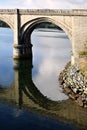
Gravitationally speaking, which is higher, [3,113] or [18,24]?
[18,24]

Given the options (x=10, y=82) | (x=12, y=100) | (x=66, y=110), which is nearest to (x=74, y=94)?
(x=66, y=110)

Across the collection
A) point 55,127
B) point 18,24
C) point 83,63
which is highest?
point 18,24

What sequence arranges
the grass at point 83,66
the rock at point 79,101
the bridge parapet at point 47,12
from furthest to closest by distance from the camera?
the bridge parapet at point 47,12 → the grass at point 83,66 → the rock at point 79,101

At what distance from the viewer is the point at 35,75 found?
59.5 meters

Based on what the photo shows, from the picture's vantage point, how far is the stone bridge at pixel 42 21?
56344 millimetres

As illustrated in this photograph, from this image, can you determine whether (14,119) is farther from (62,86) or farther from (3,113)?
(62,86)

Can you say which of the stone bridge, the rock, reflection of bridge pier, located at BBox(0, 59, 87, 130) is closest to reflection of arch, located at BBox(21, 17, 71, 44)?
the stone bridge

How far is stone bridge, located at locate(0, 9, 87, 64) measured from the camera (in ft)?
185

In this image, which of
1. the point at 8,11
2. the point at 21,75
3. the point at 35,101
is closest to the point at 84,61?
the point at 35,101

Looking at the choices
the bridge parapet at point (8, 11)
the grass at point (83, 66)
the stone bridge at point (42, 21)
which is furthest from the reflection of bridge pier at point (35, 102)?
the bridge parapet at point (8, 11)

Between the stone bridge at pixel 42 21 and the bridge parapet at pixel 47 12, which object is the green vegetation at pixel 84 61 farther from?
the bridge parapet at pixel 47 12

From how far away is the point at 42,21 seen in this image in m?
66.7

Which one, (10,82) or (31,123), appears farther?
(10,82)

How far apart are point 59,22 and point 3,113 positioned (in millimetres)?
30972
